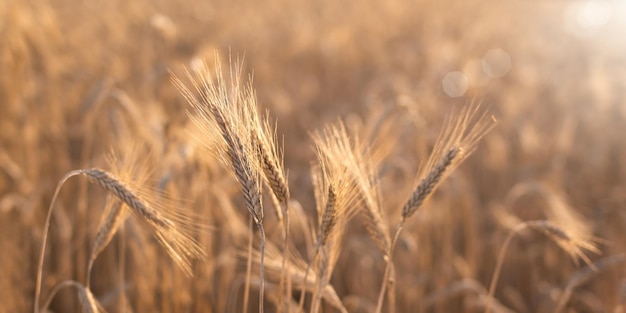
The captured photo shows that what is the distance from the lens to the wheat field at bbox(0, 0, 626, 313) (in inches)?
57.3

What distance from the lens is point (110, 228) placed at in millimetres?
1512

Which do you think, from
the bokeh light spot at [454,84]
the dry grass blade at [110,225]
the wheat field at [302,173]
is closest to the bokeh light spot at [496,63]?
the wheat field at [302,173]

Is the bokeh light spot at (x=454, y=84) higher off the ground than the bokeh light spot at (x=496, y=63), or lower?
lower

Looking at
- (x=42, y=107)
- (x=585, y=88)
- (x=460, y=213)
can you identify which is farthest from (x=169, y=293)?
(x=585, y=88)

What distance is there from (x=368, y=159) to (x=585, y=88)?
4902 millimetres

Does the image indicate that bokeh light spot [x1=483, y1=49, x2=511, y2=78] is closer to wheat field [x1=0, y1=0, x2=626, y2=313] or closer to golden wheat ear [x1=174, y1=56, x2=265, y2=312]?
wheat field [x1=0, y1=0, x2=626, y2=313]

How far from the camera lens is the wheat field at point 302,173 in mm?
1456

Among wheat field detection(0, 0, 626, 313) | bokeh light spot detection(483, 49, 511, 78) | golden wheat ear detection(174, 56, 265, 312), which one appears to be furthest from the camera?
bokeh light spot detection(483, 49, 511, 78)

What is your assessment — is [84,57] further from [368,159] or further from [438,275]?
[368,159]

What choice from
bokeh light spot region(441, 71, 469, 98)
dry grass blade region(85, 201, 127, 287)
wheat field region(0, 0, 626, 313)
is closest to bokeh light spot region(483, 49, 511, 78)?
wheat field region(0, 0, 626, 313)

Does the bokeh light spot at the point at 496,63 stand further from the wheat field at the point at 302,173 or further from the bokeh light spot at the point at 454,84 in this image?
the bokeh light spot at the point at 454,84

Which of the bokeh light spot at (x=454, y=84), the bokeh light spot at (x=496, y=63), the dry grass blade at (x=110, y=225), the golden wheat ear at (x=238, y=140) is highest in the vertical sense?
the bokeh light spot at (x=496, y=63)

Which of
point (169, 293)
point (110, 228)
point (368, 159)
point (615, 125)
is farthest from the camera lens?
point (615, 125)

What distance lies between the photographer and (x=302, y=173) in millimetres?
4008
